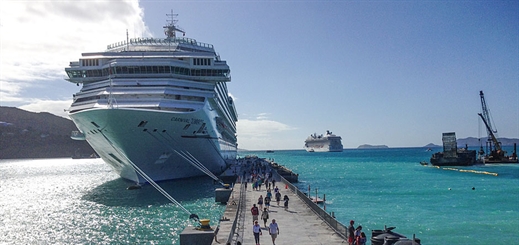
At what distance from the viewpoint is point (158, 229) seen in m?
26.3

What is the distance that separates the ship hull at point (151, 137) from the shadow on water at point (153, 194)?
127cm

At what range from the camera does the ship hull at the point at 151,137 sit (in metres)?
36.8

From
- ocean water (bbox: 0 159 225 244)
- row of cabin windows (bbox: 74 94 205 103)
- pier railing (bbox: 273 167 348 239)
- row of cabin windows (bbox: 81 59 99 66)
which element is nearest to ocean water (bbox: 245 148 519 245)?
pier railing (bbox: 273 167 348 239)

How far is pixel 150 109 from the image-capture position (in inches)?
1495

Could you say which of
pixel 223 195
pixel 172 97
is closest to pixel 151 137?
pixel 172 97

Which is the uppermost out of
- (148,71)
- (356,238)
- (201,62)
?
(201,62)

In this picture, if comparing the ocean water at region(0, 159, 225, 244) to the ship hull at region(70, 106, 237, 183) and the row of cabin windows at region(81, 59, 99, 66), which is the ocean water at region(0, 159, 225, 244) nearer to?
the ship hull at region(70, 106, 237, 183)

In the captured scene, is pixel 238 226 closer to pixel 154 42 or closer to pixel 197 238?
pixel 197 238

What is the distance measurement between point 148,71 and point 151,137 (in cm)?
988

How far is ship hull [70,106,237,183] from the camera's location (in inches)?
1447

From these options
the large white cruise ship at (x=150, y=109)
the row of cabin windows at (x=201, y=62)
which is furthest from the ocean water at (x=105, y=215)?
the row of cabin windows at (x=201, y=62)

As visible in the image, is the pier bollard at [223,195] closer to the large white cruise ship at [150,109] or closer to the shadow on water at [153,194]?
the shadow on water at [153,194]

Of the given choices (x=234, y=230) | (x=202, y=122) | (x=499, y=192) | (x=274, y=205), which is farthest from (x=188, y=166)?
(x=499, y=192)

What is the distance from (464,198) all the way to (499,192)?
28.5 feet
